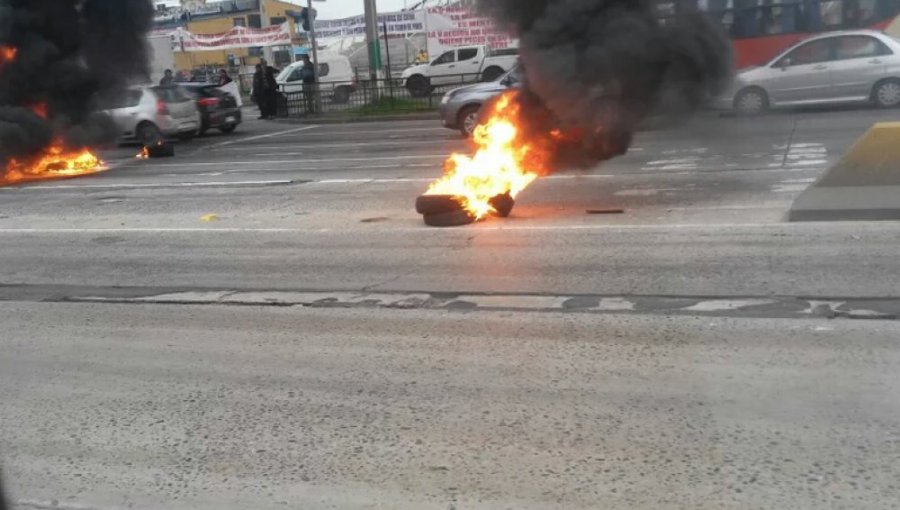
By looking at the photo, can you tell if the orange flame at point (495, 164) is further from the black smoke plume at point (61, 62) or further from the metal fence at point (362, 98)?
the metal fence at point (362, 98)

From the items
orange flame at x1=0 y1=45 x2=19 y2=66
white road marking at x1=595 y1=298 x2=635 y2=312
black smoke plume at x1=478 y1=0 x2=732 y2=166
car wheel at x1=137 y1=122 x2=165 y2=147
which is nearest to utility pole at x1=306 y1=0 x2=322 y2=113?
car wheel at x1=137 y1=122 x2=165 y2=147

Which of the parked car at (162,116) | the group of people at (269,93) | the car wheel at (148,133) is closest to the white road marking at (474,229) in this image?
the parked car at (162,116)

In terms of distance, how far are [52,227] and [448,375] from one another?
8.29 m

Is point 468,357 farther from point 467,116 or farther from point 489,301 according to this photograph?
point 467,116

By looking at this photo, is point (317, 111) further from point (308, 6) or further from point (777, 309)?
point (777, 309)

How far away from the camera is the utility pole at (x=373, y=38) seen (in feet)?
93.9

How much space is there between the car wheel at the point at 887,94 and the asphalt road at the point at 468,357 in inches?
341

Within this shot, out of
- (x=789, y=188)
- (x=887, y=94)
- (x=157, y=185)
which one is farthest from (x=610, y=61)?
(x=887, y=94)

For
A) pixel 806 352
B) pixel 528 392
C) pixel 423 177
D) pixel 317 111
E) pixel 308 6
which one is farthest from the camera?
pixel 317 111

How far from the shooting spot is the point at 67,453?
471 cm

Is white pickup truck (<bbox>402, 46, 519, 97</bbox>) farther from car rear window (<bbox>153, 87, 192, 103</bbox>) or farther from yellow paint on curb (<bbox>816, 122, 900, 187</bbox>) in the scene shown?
yellow paint on curb (<bbox>816, 122, 900, 187</bbox>)

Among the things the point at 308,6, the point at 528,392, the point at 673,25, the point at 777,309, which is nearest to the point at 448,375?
the point at 528,392

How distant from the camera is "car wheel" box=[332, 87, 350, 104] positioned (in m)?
31.0

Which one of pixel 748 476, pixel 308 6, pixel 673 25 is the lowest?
pixel 748 476
